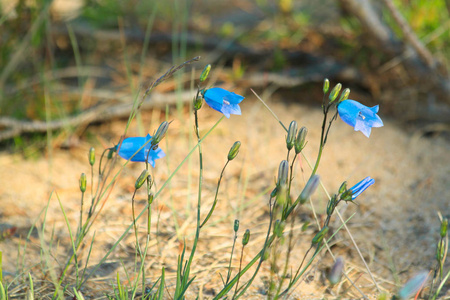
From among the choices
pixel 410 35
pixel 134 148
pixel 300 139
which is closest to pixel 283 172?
pixel 300 139

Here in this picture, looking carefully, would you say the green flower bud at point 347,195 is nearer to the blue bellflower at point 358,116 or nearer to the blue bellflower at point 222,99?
the blue bellflower at point 358,116

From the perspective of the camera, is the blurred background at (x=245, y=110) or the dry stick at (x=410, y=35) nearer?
the blurred background at (x=245, y=110)

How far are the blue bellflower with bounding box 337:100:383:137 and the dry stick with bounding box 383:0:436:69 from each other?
1.19 meters

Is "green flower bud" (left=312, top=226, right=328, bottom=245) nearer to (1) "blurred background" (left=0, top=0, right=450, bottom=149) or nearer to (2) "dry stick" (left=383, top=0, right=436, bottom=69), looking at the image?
(1) "blurred background" (left=0, top=0, right=450, bottom=149)

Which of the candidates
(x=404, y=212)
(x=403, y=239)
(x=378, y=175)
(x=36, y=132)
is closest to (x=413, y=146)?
(x=378, y=175)

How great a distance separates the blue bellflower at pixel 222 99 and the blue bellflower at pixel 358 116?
28cm

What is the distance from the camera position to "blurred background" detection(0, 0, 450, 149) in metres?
2.47

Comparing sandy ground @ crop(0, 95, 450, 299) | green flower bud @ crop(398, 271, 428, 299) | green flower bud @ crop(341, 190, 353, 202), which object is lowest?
sandy ground @ crop(0, 95, 450, 299)

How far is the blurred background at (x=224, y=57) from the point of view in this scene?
2.47m

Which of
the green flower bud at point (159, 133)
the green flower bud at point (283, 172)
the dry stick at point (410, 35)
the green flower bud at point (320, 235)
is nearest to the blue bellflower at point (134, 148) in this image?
the green flower bud at point (159, 133)

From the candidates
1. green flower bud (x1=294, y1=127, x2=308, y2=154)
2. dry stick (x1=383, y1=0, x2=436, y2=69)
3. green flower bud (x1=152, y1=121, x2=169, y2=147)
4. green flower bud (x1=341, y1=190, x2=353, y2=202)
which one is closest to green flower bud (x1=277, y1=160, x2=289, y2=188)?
green flower bud (x1=294, y1=127, x2=308, y2=154)

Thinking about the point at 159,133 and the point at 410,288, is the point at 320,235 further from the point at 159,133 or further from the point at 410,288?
the point at 159,133

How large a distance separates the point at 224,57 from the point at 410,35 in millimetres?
1187

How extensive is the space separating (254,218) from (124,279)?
63cm
